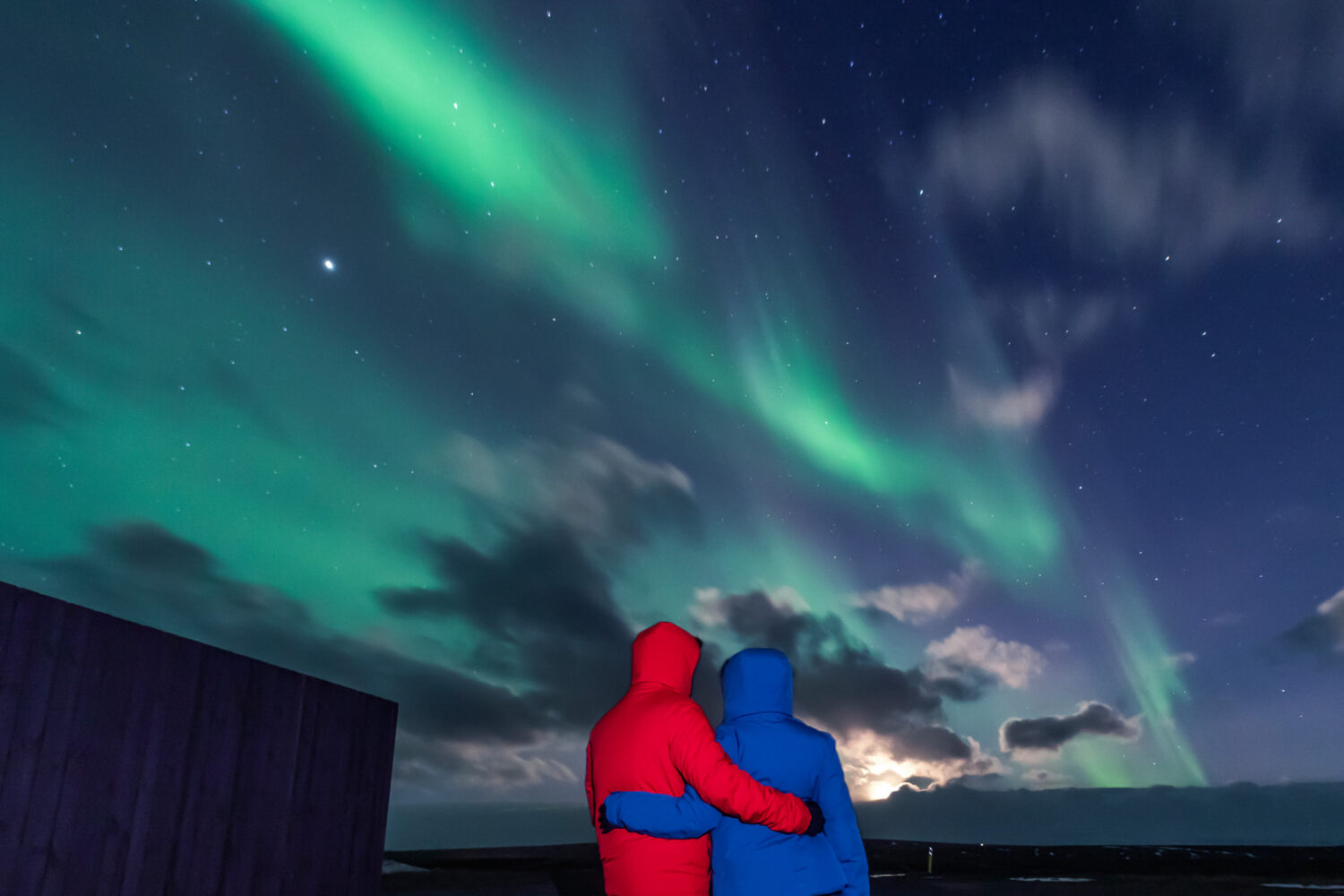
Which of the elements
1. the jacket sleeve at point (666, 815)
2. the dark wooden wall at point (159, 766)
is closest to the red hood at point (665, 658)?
the jacket sleeve at point (666, 815)

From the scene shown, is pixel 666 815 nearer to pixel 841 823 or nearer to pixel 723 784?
pixel 723 784

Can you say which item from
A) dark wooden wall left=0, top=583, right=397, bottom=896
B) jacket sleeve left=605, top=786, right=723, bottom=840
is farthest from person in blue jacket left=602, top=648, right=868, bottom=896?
dark wooden wall left=0, top=583, right=397, bottom=896

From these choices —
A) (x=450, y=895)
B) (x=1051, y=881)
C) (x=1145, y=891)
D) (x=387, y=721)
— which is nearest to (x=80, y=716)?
(x=387, y=721)

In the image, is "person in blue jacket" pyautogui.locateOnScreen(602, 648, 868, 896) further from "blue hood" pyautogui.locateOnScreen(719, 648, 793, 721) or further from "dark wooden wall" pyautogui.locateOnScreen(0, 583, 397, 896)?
"dark wooden wall" pyautogui.locateOnScreen(0, 583, 397, 896)

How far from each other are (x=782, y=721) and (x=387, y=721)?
874 centimetres

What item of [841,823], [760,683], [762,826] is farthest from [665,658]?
[841,823]

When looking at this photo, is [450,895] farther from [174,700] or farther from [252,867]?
[174,700]

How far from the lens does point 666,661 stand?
313 cm

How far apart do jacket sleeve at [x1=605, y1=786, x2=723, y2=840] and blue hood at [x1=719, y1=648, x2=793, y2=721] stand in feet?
1.32

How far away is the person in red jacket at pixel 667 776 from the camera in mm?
2865

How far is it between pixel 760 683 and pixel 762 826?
0.49m

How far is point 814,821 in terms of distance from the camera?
9.95ft

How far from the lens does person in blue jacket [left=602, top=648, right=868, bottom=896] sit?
2.91 meters

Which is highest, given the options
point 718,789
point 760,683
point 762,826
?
point 760,683
